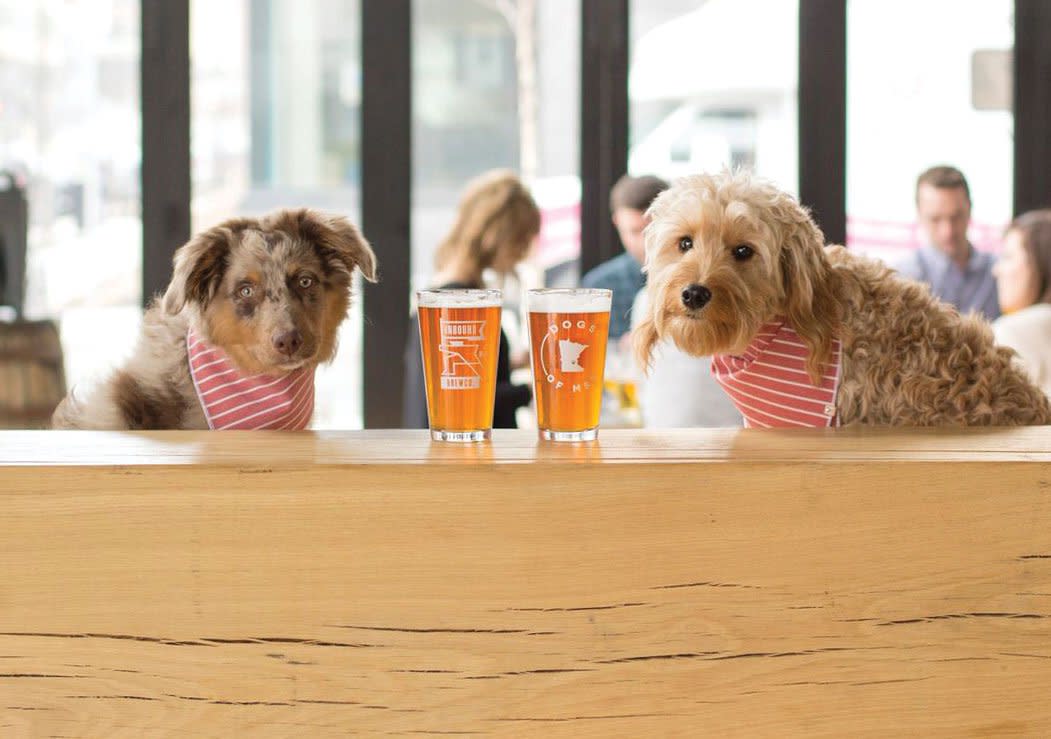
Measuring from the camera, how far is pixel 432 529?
1.07 meters

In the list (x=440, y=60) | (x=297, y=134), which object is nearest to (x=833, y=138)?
(x=440, y=60)

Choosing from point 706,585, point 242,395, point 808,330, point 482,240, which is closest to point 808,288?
point 808,330

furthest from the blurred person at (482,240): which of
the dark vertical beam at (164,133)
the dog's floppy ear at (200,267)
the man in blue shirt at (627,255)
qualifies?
the dog's floppy ear at (200,267)

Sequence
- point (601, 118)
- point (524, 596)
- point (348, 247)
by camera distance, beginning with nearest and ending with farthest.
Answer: point (524, 596) → point (348, 247) → point (601, 118)

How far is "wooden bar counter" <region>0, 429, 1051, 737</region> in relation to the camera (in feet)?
3.49

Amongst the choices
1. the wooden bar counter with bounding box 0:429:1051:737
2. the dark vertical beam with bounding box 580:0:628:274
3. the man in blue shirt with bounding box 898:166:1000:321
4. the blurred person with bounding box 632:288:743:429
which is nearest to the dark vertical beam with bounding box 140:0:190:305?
the dark vertical beam with bounding box 580:0:628:274

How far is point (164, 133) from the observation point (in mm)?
4352

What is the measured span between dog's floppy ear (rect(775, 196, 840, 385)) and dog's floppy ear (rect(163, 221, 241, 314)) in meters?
Answer: 0.98

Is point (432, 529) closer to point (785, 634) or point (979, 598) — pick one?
point (785, 634)

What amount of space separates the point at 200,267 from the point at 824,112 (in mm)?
3424

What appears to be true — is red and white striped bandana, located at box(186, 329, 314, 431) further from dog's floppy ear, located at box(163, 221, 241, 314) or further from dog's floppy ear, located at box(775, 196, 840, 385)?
dog's floppy ear, located at box(775, 196, 840, 385)

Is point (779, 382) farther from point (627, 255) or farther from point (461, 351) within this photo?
point (627, 255)

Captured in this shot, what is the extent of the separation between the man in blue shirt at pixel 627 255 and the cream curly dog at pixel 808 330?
2.21 m

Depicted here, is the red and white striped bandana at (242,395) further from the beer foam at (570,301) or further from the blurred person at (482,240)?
the blurred person at (482,240)
